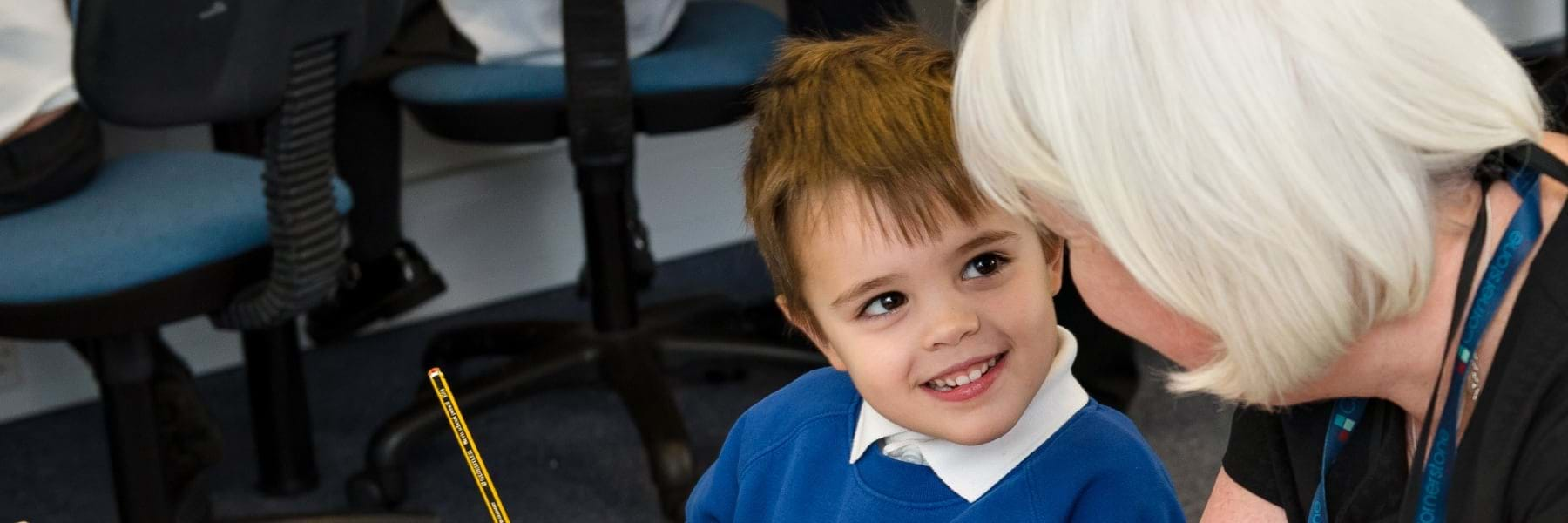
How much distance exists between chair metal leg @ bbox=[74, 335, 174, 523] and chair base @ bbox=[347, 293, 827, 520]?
0.35 meters

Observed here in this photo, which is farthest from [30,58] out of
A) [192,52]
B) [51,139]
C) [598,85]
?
[598,85]

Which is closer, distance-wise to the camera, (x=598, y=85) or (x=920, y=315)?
(x=920, y=315)

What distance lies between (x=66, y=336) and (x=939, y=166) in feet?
3.16

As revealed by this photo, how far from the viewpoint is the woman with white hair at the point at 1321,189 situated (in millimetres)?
718

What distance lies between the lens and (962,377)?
0.97 m

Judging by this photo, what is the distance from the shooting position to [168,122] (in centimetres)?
152

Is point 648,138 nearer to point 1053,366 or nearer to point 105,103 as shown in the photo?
point 105,103

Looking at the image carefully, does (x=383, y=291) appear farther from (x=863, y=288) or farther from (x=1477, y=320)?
(x=1477, y=320)

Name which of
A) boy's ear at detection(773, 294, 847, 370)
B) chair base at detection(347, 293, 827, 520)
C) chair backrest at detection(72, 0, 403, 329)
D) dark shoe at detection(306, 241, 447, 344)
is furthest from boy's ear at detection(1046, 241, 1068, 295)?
dark shoe at detection(306, 241, 447, 344)

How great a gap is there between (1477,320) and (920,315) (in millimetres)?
310

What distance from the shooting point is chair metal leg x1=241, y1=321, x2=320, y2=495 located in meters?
2.07

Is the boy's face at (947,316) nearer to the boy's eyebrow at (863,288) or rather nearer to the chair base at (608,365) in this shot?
the boy's eyebrow at (863,288)

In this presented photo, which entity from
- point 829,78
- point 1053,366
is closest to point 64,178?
point 829,78

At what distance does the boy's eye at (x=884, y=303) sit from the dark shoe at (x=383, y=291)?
5.43 feet
